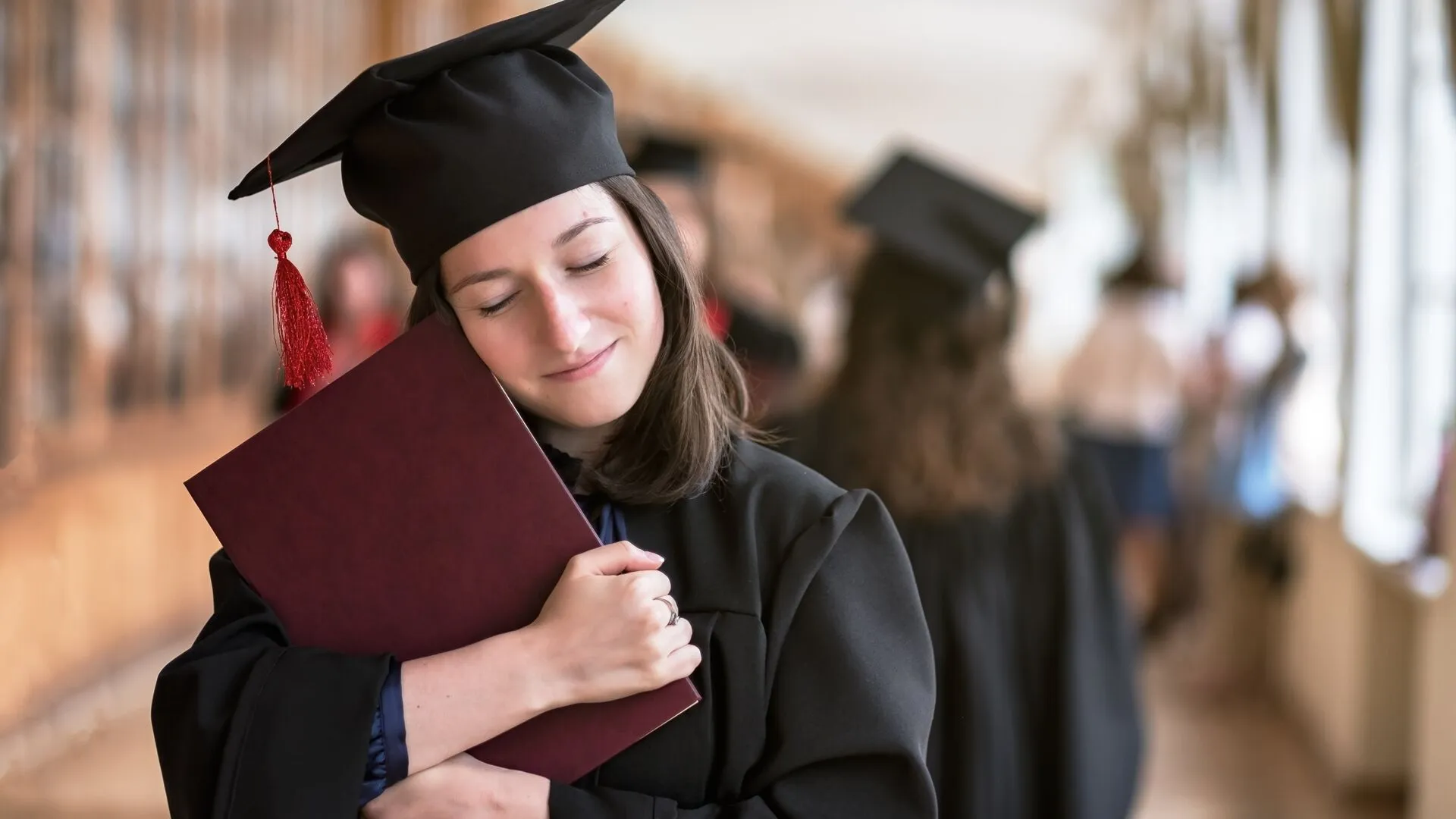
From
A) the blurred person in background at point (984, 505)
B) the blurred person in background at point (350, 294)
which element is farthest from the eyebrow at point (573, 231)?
the blurred person in background at point (350, 294)

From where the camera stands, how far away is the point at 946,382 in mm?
2477

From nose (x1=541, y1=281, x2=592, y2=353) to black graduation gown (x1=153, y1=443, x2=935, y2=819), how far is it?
0.59 ft

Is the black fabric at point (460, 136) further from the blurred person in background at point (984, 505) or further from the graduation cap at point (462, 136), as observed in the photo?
the blurred person in background at point (984, 505)

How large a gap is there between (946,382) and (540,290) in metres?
1.56

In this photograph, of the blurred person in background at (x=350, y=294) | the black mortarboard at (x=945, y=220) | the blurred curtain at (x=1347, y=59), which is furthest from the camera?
the blurred curtain at (x=1347, y=59)

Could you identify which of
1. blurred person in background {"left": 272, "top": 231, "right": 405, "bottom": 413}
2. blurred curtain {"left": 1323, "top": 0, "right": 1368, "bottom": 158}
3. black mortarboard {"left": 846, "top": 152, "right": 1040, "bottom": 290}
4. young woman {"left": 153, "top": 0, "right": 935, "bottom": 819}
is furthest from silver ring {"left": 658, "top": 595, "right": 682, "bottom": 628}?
blurred curtain {"left": 1323, "top": 0, "right": 1368, "bottom": 158}

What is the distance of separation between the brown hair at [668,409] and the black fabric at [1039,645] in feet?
4.09

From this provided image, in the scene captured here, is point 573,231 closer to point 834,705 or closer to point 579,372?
point 579,372

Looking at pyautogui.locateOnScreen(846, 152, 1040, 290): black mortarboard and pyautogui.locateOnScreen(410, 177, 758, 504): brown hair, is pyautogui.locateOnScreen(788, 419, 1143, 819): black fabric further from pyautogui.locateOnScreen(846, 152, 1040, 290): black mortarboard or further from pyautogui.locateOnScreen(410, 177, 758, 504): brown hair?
pyautogui.locateOnScreen(410, 177, 758, 504): brown hair

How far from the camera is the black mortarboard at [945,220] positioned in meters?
2.33

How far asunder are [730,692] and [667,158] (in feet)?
8.51

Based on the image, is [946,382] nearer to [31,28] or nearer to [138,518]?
[31,28]

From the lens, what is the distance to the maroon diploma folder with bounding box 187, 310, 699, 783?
992 millimetres

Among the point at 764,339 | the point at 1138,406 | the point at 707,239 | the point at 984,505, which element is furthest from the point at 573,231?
the point at 1138,406
